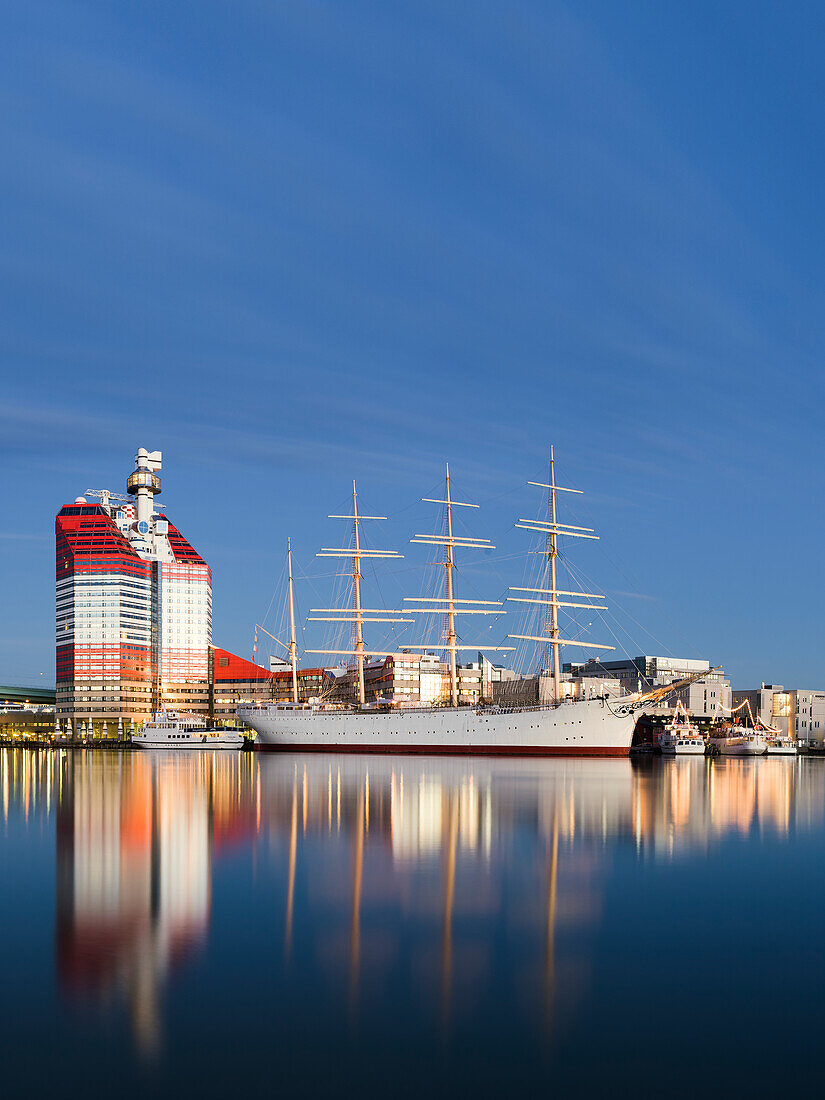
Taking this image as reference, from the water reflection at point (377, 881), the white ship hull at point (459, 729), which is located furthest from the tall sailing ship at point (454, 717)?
the water reflection at point (377, 881)

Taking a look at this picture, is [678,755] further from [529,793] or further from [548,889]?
[548,889]

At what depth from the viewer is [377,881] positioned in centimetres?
2138

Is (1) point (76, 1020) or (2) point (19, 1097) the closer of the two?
(2) point (19, 1097)

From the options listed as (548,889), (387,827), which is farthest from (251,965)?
(387,827)

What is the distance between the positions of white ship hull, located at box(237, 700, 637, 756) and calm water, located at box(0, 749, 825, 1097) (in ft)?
218

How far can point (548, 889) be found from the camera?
20.5 m

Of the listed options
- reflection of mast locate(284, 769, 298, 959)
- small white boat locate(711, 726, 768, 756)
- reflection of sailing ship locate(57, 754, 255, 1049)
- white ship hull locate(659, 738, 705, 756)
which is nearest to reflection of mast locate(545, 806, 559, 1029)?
reflection of mast locate(284, 769, 298, 959)

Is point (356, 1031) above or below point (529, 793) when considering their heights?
above

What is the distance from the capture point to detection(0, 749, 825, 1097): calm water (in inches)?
426

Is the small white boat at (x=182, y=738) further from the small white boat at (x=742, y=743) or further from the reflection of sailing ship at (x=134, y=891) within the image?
the reflection of sailing ship at (x=134, y=891)

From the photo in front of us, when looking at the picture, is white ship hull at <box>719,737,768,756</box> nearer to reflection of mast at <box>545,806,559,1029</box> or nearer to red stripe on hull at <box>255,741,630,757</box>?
red stripe on hull at <box>255,741,630,757</box>

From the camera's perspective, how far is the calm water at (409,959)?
10.8 m

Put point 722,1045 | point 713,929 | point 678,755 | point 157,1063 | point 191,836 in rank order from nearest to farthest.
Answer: point 157,1063
point 722,1045
point 713,929
point 191,836
point 678,755

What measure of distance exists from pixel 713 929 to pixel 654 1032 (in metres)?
6.34
